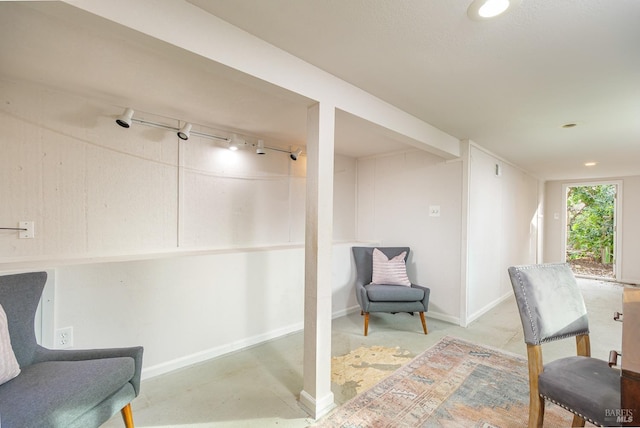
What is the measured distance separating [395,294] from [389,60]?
2.24 m

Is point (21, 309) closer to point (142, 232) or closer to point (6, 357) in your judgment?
point (6, 357)

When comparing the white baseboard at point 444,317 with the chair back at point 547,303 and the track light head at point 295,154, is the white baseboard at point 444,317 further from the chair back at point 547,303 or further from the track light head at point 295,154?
the track light head at point 295,154

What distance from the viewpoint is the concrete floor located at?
1739mm

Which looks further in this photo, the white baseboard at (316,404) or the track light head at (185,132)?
the track light head at (185,132)

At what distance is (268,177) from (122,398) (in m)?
2.32

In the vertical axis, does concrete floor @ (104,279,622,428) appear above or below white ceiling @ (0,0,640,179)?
below

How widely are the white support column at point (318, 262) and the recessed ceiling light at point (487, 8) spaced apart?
2.86ft

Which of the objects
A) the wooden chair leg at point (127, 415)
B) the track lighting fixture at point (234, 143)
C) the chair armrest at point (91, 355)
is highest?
the track lighting fixture at point (234, 143)

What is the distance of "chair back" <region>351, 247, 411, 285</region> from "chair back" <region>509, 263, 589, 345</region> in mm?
1845

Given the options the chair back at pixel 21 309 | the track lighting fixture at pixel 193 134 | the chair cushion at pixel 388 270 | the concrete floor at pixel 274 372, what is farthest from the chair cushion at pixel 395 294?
the chair back at pixel 21 309

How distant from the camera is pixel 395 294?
2.97m

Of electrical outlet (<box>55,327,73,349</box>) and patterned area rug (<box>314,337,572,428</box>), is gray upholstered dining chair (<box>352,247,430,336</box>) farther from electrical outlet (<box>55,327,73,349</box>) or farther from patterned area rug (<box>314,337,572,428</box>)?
electrical outlet (<box>55,327,73,349</box>)

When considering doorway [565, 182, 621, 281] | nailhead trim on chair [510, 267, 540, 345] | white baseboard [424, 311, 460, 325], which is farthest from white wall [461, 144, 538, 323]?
doorway [565, 182, 621, 281]

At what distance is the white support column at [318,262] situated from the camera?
5.82ft
